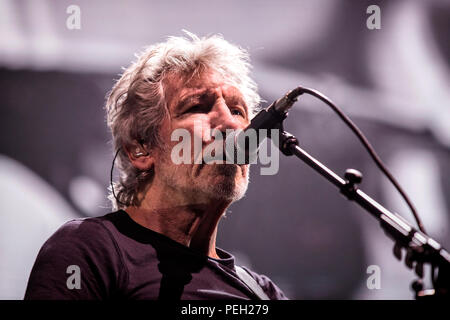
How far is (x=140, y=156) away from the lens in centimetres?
189

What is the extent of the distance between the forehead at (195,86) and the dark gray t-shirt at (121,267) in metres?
0.50

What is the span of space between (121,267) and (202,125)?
58cm

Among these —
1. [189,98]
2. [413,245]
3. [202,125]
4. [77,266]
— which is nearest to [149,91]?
[189,98]

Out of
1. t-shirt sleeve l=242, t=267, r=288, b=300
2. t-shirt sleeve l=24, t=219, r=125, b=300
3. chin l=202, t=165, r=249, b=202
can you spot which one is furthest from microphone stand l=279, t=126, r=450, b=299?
t-shirt sleeve l=242, t=267, r=288, b=300

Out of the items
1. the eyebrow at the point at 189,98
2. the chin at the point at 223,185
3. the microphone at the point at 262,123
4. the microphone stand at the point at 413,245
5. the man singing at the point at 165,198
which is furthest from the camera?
the eyebrow at the point at 189,98

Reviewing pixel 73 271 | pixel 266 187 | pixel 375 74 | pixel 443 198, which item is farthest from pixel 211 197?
pixel 443 198

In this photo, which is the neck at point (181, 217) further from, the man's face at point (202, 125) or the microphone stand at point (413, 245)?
the microphone stand at point (413, 245)

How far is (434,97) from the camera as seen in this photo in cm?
290

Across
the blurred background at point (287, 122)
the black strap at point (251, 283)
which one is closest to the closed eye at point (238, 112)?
the black strap at point (251, 283)

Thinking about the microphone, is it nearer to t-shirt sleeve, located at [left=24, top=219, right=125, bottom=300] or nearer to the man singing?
the man singing

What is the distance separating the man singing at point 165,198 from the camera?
145cm

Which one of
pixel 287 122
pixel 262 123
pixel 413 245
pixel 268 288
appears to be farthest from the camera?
pixel 287 122

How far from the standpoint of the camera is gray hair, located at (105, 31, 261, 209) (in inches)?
73.3

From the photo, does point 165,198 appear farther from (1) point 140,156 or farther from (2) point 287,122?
(2) point 287,122
